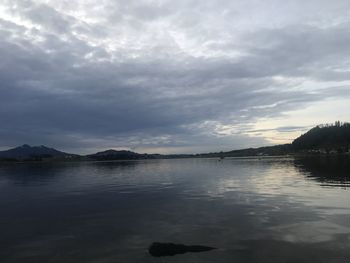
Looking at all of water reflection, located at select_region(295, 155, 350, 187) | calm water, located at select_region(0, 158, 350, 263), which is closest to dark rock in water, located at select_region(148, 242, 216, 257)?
calm water, located at select_region(0, 158, 350, 263)

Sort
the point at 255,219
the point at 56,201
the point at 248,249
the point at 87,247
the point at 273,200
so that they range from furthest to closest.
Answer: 1. the point at 56,201
2. the point at 273,200
3. the point at 255,219
4. the point at 87,247
5. the point at 248,249

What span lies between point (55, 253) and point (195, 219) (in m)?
13.5

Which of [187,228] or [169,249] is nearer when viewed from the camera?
[169,249]

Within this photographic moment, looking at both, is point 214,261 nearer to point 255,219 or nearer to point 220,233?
point 220,233

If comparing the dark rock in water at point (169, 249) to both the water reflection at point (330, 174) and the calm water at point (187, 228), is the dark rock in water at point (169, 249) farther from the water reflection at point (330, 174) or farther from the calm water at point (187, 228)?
the water reflection at point (330, 174)

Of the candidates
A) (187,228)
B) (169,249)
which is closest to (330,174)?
(187,228)

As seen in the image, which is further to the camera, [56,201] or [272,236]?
[56,201]

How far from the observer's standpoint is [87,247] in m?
23.8

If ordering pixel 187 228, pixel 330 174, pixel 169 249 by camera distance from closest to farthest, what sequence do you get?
pixel 169 249 < pixel 187 228 < pixel 330 174

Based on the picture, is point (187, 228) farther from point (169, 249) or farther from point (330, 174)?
point (330, 174)

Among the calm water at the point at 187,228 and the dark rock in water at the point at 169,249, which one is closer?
the dark rock in water at the point at 169,249

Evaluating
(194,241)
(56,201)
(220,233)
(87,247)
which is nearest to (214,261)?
(194,241)

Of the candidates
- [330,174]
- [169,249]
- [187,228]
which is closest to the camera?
[169,249]

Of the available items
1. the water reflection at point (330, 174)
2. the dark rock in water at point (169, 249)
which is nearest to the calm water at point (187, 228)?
the dark rock in water at point (169, 249)
